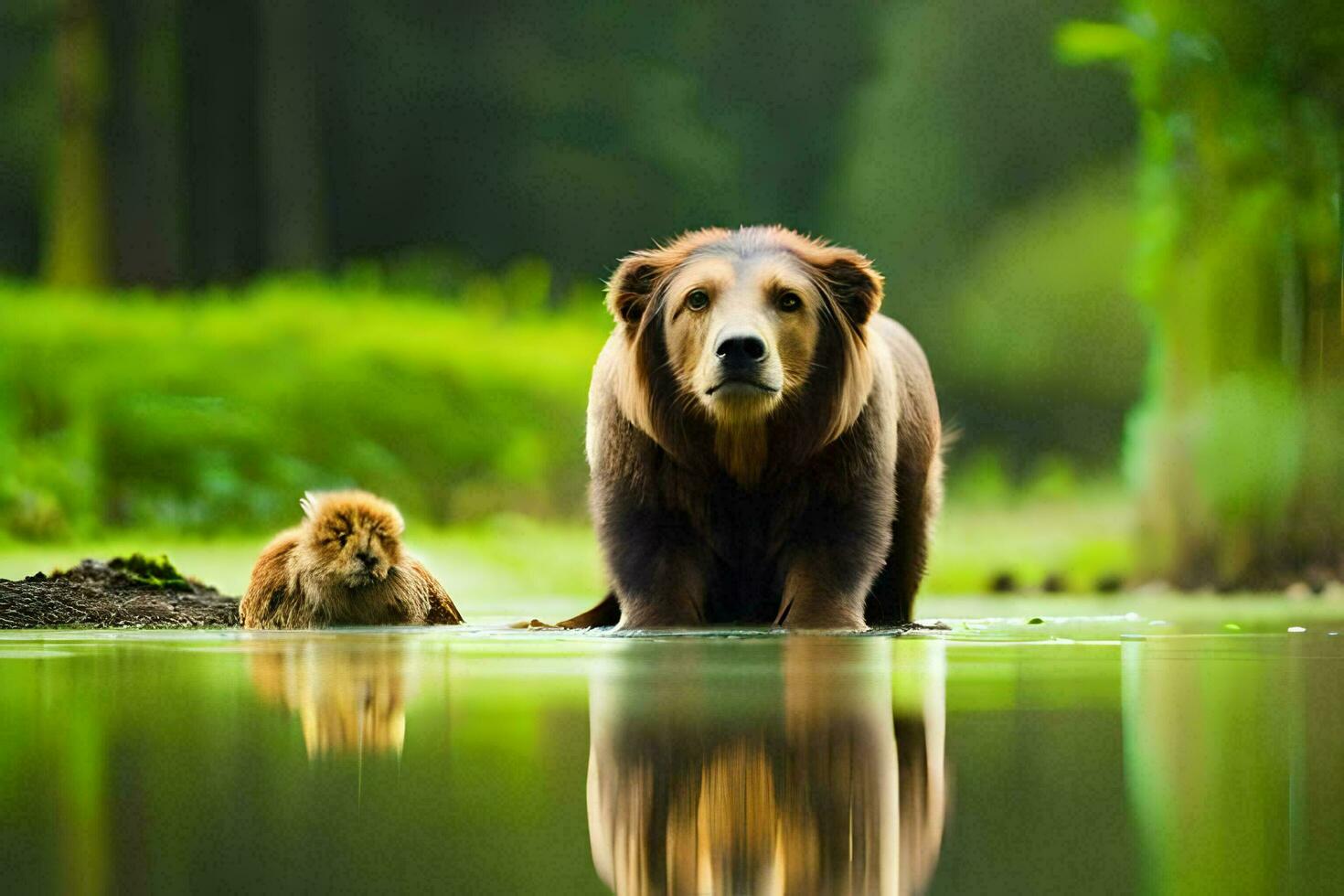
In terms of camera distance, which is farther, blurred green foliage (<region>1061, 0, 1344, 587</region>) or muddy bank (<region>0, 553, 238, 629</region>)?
blurred green foliage (<region>1061, 0, 1344, 587</region>)

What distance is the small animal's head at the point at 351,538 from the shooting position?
555cm

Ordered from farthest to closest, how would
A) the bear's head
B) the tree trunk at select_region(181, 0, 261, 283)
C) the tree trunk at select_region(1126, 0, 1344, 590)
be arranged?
the tree trunk at select_region(181, 0, 261, 283) → the tree trunk at select_region(1126, 0, 1344, 590) → the bear's head

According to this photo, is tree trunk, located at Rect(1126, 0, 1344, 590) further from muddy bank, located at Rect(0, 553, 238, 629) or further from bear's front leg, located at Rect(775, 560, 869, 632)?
muddy bank, located at Rect(0, 553, 238, 629)

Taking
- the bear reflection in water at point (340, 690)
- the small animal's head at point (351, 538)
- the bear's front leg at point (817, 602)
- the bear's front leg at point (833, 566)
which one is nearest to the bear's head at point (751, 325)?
the bear's front leg at point (833, 566)

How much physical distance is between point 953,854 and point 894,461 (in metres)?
3.80

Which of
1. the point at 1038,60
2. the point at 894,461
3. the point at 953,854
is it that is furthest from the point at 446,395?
the point at 953,854

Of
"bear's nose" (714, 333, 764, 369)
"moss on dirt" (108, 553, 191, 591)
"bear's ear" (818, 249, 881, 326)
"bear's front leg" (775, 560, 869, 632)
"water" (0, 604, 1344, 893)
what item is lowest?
"water" (0, 604, 1344, 893)

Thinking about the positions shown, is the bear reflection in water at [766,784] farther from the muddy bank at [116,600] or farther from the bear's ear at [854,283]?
the muddy bank at [116,600]

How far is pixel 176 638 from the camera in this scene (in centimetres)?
513

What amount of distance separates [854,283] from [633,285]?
71cm

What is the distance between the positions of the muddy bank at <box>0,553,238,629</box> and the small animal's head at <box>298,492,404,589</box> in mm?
661

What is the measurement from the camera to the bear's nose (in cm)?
476

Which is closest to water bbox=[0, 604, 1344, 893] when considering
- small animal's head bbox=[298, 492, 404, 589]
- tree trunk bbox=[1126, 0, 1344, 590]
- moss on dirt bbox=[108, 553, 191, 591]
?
small animal's head bbox=[298, 492, 404, 589]

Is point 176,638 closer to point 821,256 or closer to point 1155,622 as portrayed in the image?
point 821,256
